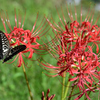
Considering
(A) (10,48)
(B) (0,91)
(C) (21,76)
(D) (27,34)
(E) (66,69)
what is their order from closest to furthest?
(E) (66,69) → (A) (10,48) → (D) (27,34) → (B) (0,91) → (C) (21,76)

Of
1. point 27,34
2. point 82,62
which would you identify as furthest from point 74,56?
point 27,34

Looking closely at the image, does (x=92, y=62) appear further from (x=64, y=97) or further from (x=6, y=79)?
(x=6, y=79)

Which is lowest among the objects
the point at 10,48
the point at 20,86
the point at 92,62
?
the point at 20,86

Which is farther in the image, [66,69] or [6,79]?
[6,79]

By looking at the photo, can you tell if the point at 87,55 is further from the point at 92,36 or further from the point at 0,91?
the point at 0,91

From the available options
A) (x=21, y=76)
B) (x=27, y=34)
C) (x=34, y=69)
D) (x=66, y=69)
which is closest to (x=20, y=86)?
(x=21, y=76)

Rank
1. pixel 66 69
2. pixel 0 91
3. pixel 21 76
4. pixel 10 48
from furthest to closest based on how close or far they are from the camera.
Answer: pixel 21 76
pixel 0 91
pixel 10 48
pixel 66 69

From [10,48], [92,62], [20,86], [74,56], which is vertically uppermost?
[10,48]

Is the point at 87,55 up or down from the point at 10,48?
down

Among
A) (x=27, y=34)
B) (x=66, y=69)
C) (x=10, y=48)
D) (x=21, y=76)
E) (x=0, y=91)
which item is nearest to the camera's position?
(x=66, y=69)
